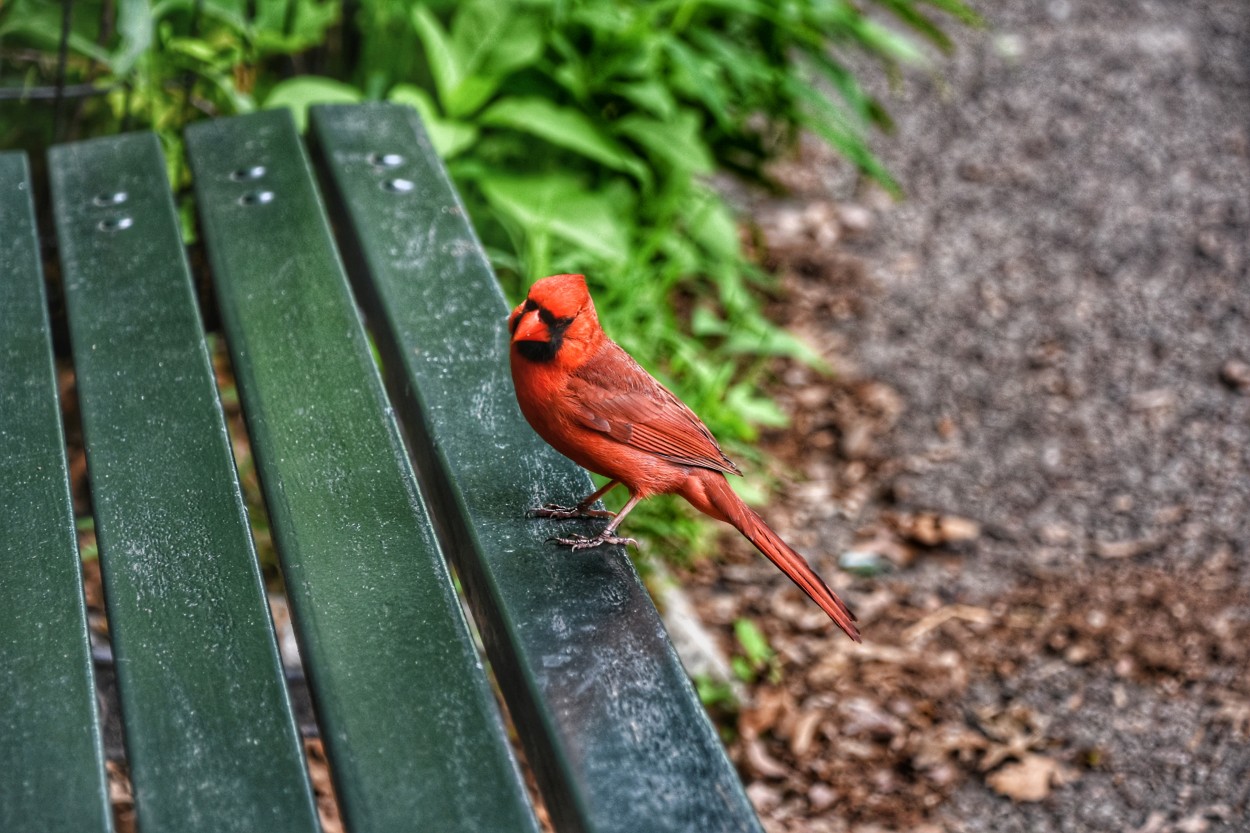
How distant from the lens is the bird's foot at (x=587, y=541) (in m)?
1.63

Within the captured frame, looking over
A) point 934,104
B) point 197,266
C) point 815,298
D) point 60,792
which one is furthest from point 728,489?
point 934,104

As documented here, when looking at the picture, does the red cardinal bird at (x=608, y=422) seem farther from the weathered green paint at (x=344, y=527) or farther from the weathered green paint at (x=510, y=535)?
the weathered green paint at (x=344, y=527)

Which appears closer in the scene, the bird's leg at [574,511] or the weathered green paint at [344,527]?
the weathered green paint at [344,527]

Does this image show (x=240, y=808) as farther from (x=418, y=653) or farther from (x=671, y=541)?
(x=671, y=541)

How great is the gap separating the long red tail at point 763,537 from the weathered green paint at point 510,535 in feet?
0.59

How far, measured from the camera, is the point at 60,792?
4.04 feet

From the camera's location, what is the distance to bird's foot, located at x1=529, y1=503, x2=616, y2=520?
1678 mm

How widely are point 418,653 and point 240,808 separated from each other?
254 mm

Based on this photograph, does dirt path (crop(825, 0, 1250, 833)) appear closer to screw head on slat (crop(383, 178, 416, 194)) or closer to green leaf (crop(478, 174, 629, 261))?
green leaf (crop(478, 174, 629, 261))

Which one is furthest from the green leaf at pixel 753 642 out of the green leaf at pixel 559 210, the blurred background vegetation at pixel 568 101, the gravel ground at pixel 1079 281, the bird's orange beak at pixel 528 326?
the bird's orange beak at pixel 528 326

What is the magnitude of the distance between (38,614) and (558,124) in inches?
93.1

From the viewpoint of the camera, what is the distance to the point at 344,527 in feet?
5.19

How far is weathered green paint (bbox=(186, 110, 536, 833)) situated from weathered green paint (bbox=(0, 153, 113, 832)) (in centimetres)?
24

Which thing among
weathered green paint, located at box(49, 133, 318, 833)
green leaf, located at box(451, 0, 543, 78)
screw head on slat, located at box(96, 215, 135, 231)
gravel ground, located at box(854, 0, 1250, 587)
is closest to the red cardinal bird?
weathered green paint, located at box(49, 133, 318, 833)
